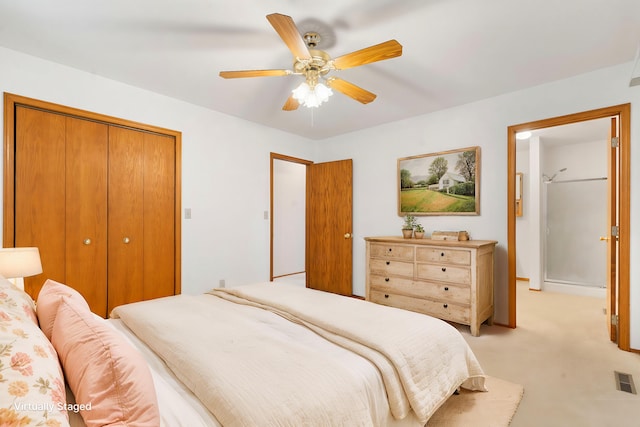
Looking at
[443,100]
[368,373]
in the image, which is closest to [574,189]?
[443,100]

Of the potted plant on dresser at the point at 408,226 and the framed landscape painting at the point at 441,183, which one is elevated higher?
the framed landscape painting at the point at 441,183

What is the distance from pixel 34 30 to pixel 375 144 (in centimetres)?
347

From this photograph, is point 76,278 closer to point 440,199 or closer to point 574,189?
point 440,199

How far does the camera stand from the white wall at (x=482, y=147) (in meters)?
2.59

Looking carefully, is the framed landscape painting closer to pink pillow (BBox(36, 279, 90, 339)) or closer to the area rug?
the area rug

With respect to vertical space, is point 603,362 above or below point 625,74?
below

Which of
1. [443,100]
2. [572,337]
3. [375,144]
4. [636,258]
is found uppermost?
[443,100]

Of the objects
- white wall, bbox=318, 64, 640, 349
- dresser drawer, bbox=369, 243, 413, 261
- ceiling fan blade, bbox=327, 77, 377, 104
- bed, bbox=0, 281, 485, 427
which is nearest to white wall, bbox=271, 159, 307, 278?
white wall, bbox=318, 64, 640, 349

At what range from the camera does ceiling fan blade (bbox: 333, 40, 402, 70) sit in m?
1.73

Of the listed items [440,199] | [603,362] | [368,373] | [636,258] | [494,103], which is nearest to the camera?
[368,373]

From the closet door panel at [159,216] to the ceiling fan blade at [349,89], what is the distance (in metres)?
1.97

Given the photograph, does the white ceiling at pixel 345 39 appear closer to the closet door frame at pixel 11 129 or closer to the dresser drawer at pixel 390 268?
the closet door frame at pixel 11 129

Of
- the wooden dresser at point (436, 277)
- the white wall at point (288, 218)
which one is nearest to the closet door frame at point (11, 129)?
the wooden dresser at point (436, 277)

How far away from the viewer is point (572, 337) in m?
2.87
